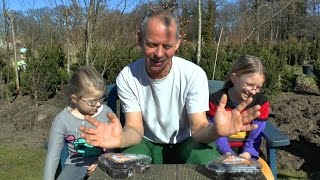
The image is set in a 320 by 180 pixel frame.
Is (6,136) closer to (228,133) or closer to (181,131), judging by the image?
(181,131)

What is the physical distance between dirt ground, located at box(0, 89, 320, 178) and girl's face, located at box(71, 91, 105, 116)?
2.77 metres

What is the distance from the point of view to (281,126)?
616cm

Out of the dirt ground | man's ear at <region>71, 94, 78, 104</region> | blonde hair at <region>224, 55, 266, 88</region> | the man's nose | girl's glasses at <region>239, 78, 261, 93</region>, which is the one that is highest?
the man's nose

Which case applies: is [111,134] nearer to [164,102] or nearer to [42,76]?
[164,102]

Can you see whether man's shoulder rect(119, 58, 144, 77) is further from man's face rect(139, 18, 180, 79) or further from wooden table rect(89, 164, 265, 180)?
wooden table rect(89, 164, 265, 180)

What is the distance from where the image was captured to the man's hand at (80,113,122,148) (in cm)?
189

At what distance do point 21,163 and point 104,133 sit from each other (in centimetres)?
340

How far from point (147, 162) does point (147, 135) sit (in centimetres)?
68

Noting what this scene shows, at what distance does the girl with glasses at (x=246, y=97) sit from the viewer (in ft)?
9.21

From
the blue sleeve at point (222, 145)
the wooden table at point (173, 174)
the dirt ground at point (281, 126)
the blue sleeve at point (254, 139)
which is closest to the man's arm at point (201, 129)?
the wooden table at point (173, 174)

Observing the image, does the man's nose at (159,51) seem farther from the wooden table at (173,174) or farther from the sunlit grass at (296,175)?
the sunlit grass at (296,175)

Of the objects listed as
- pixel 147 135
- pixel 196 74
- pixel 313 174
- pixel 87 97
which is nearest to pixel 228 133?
pixel 196 74

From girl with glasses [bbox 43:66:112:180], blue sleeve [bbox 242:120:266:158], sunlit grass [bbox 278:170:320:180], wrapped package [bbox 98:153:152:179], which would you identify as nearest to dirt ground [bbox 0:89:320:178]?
sunlit grass [bbox 278:170:320:180]

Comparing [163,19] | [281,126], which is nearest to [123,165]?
[163,19]
